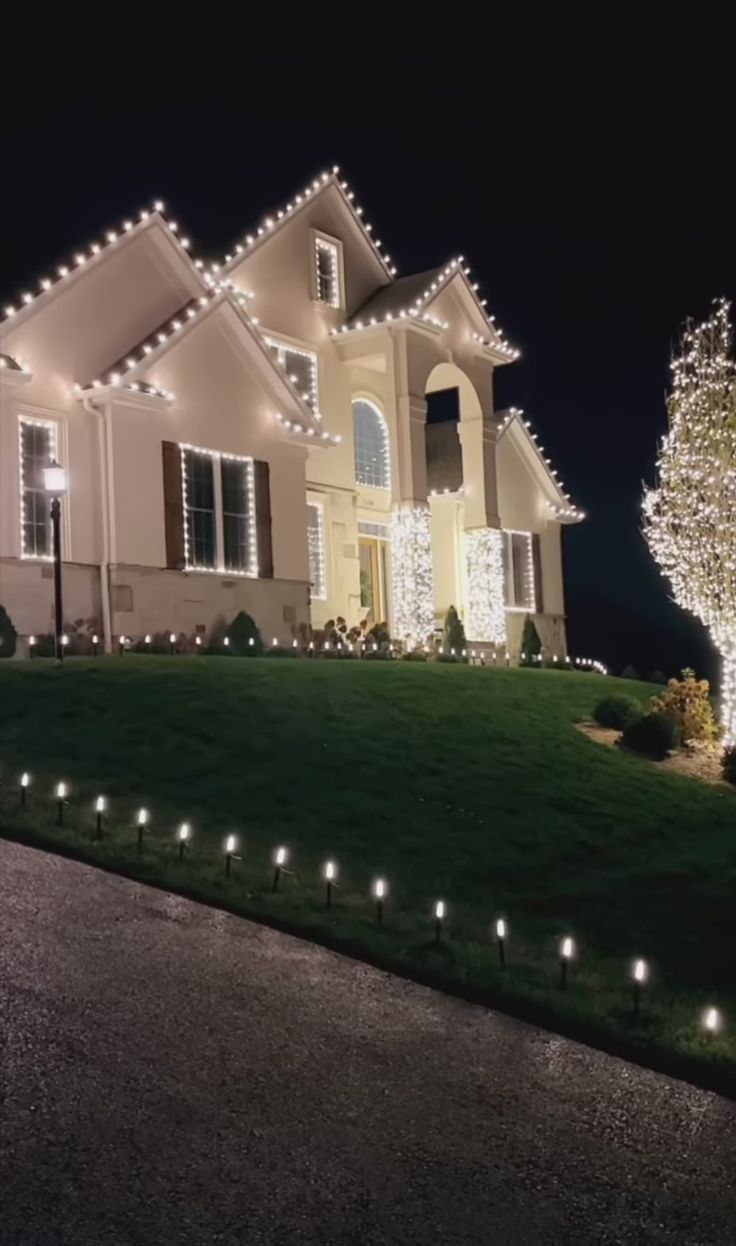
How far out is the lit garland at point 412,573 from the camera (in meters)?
25.7

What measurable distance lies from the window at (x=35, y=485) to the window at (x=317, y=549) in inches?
264

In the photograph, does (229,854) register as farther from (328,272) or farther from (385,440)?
(328,272)

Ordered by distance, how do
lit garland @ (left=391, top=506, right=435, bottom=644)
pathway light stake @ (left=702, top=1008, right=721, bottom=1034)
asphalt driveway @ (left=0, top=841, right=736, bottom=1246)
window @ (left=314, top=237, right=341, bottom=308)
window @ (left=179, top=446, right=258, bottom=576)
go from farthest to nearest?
window @ (left=314, top=237, right=341, bottom=308) → lit garland @ (left=391, top=506, right=435, bottom=644) → window @ (left=179, top=446, right=258, bottom=576) → pathway light stake @ (left=702, top=1008, right=721, bottom=1034) → asphalt driveway @ (left=0, top=841, right=736, bottom=1246)

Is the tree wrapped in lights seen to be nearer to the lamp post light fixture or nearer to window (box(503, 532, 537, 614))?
the lamp post light fixture

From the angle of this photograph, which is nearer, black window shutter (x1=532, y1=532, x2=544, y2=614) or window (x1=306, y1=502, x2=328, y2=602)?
window (x1=306, y1=502, x2=328, y2=602)

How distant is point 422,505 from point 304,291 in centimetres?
475

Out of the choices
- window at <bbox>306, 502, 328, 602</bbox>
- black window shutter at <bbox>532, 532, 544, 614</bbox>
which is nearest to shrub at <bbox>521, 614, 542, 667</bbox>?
black window shutter at <bbox>532, 532, 544, 614</bbox>

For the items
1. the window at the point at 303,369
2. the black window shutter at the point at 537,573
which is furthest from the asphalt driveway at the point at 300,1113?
the black window shutter at the point at 537,573

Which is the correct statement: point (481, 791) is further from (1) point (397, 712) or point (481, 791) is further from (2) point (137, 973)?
(2) point (137, 973)

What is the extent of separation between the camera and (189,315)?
70.0ft

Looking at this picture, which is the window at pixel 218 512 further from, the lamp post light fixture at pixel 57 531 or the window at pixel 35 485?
the lamp post light fixture at pixel 57 531

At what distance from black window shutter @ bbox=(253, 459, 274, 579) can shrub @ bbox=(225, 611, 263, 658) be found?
58.6 inches

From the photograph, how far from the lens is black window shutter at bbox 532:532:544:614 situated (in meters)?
31.5

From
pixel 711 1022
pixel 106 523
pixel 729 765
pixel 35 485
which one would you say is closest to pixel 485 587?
pixel 106 523
